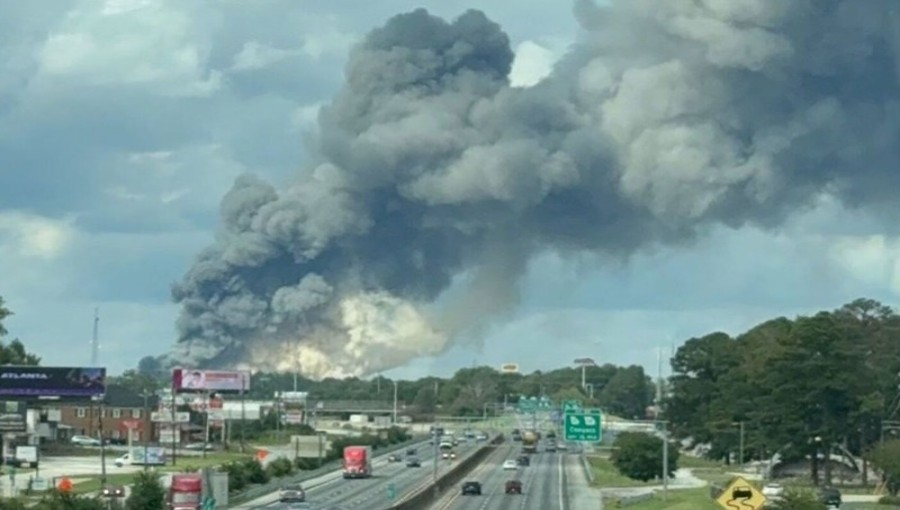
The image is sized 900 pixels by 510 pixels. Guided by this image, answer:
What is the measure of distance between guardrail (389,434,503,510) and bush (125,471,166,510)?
35.2 feet

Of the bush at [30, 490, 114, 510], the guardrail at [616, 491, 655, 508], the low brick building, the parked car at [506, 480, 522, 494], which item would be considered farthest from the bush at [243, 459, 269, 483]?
the low brick building

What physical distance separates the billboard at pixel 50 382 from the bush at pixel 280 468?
14.0m

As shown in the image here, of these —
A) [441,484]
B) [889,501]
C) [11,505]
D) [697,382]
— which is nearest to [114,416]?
[697,382]

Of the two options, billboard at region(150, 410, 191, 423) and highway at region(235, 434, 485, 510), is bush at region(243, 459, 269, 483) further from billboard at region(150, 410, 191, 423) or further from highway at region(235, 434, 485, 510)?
billboard at region(150, 410, 191, 423)

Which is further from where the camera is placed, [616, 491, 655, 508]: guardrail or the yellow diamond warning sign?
[616, 491, 655, 508]: guardrail

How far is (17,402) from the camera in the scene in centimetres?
12188

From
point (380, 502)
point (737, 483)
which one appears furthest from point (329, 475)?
point (737, 483)

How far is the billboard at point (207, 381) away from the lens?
167250 mm

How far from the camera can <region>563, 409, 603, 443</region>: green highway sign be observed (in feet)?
224

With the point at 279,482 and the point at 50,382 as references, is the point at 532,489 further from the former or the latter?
the point at 50,382

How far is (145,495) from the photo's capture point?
74938mm

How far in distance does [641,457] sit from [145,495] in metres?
46.8

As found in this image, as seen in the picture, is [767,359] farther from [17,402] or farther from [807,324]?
[17,402]

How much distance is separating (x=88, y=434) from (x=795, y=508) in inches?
5724
